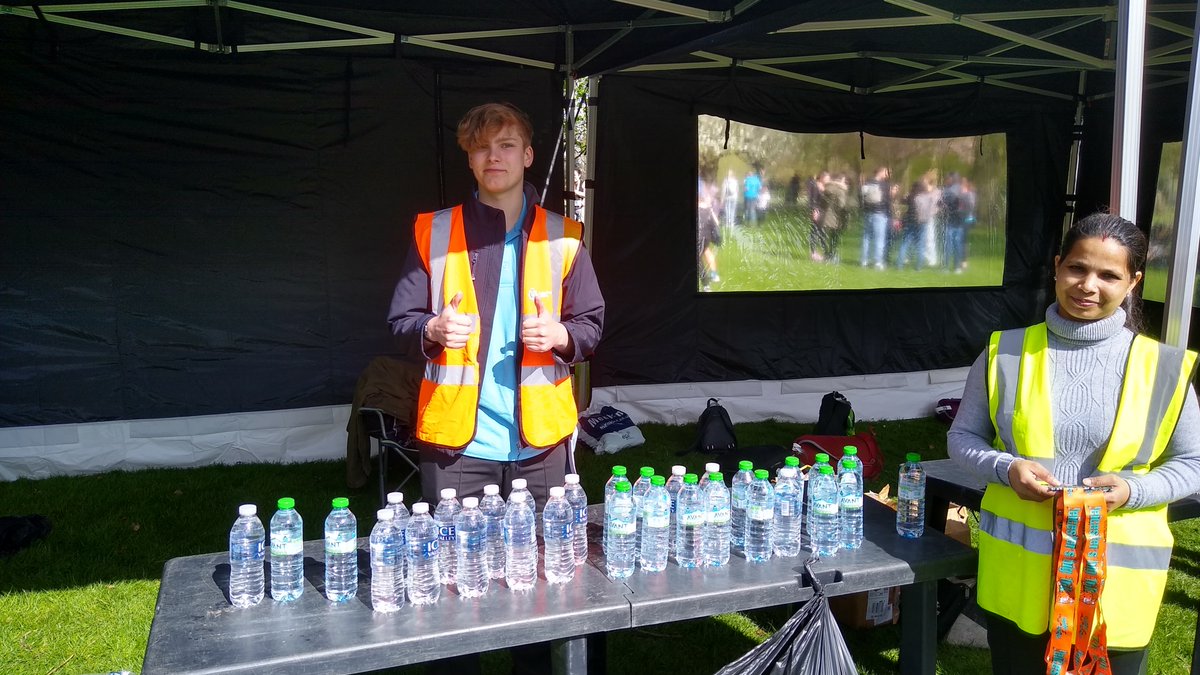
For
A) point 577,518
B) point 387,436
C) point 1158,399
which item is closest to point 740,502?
point 577,518

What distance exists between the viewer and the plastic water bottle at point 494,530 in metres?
2.02

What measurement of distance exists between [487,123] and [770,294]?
4323mm

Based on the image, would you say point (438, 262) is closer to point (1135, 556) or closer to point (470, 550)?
point (470, 550)

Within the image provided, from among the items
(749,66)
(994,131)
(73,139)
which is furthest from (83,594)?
(994,131)

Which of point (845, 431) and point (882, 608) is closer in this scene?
point (882, 608)

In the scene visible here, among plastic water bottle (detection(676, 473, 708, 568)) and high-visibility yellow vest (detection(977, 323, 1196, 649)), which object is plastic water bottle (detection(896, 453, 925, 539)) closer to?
high-visibility yellow vest (detection(977, 323, 1196, 649))

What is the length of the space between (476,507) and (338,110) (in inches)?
146

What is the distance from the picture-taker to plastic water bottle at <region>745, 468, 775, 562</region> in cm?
213

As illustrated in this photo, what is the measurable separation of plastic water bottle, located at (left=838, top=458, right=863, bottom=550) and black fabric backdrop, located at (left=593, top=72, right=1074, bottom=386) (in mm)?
3472

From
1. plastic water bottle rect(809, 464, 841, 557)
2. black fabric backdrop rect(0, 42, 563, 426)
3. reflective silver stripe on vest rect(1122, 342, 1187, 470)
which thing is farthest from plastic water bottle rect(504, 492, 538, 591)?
black fabric backdrop rect(0, 42, 563, 426)

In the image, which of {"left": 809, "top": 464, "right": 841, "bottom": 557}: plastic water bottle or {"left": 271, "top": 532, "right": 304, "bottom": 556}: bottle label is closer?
{"left": 271, "top": 532, "right": 304, "bottom": 556}: bottle label

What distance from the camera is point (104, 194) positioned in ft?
15.3

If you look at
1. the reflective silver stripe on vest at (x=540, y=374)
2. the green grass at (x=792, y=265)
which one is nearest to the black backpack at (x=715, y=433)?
the green grass at (x=792, y=265)

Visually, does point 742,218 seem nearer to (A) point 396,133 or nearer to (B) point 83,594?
(A) point 396,133
